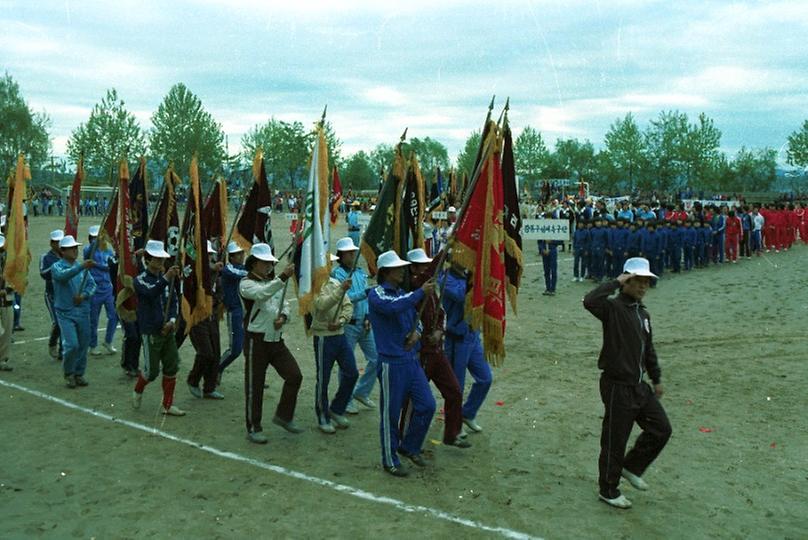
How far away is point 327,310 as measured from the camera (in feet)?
26.0

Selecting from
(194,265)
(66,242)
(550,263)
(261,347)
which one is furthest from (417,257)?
(550,263)

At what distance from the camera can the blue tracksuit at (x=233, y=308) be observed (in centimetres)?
973

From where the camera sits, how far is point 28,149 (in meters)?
59.9

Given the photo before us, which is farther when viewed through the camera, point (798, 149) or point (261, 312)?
point (798, 149)

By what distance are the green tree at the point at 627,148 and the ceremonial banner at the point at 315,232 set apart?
219ft

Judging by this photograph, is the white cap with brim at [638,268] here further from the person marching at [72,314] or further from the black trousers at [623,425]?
the person marching at [72,314]

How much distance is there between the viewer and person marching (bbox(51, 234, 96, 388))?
9.82 metres

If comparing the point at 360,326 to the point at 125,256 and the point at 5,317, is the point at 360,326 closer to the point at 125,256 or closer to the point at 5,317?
the point at 125,256

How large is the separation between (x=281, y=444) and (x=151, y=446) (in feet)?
4.20

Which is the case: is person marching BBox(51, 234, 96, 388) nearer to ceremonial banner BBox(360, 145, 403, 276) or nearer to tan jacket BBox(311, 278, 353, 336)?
tan jacket BBox(311, 278, 353, 336)

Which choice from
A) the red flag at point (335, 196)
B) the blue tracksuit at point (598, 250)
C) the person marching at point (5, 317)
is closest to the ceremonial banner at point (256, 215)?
the person marching at point (5, 317)

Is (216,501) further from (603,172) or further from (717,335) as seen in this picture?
(603,172)

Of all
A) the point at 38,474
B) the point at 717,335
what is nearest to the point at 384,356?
the point at 38,474

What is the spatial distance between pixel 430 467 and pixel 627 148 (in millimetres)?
68972
